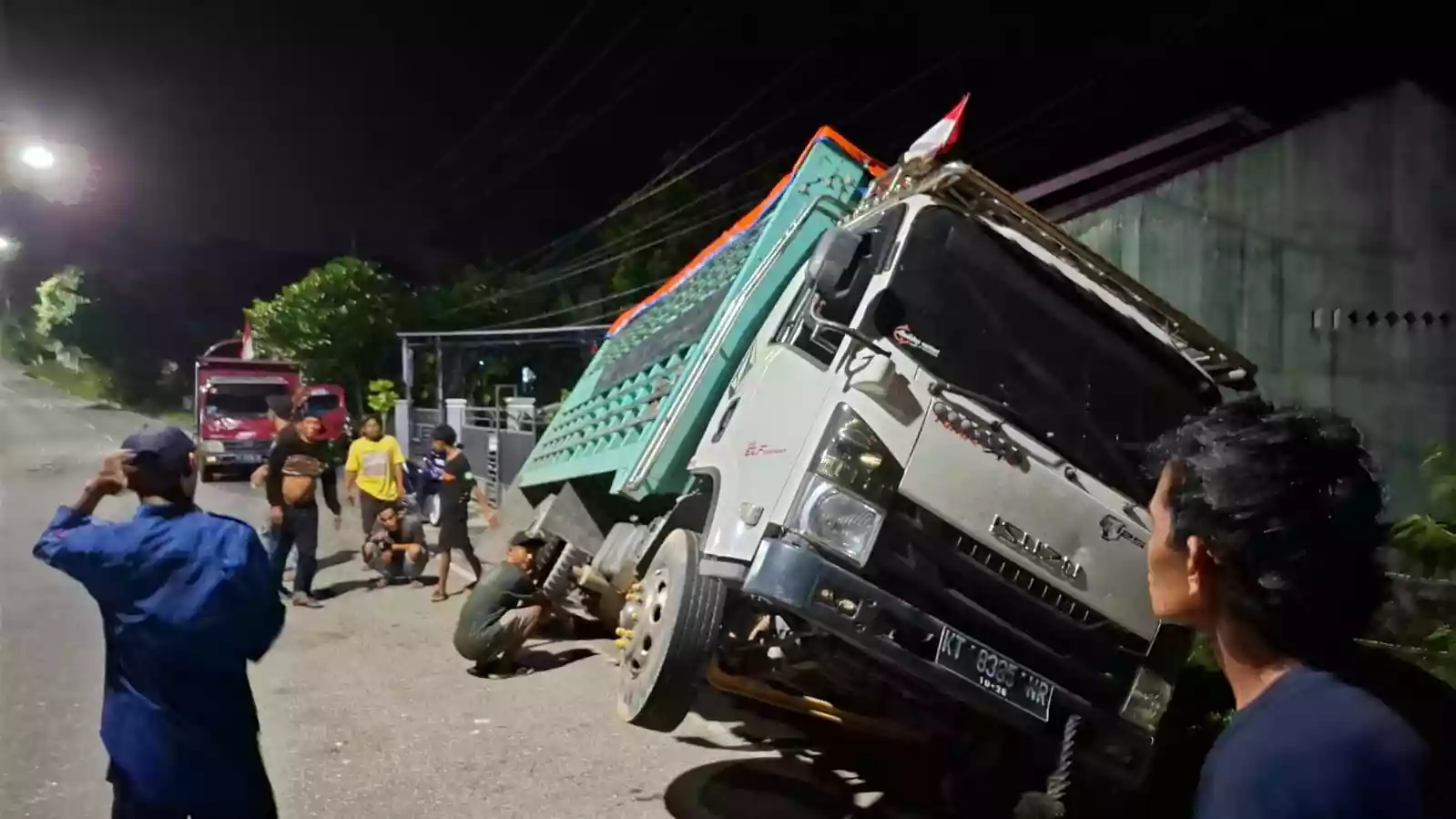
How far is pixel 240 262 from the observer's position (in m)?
28.5

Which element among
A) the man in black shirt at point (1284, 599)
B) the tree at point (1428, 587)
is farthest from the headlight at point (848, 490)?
the tree at point (1428, 587)

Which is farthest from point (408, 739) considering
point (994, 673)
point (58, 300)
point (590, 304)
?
point (590, 304)

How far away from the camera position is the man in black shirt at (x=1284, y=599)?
132cm

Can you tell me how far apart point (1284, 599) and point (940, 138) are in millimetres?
3302

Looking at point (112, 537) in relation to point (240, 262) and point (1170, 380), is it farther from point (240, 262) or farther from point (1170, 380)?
point (240, 262)

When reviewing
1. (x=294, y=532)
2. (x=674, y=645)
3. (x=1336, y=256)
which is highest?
(x=1336, y=256)

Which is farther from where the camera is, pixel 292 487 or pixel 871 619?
pixel 292 487

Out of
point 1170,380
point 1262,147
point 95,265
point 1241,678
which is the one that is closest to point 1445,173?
point 1262,147

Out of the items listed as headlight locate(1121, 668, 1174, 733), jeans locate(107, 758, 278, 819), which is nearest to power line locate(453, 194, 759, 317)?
headlight locate(1121, 668, 1174, 733)

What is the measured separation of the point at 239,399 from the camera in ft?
67.4

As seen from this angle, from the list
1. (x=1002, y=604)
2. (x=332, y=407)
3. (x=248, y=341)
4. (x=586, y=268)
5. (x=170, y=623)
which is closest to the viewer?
(x=170, y=623)

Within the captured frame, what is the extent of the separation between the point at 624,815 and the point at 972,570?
73.4 inches

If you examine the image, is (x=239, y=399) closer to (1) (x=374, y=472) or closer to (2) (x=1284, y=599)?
(1) (x=374, y=472)

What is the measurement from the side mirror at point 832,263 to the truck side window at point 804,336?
0.13 metres
